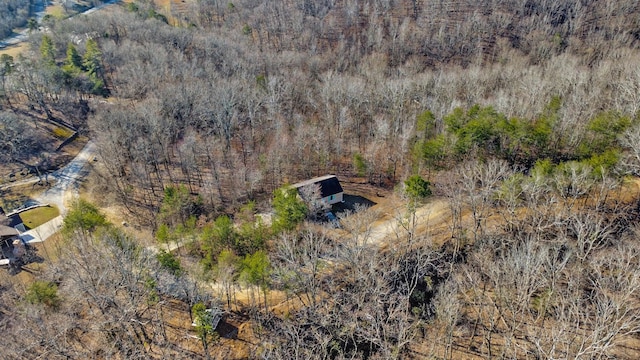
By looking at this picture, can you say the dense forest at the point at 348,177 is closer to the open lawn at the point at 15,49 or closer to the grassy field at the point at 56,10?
the open lawn at the point at 15,49

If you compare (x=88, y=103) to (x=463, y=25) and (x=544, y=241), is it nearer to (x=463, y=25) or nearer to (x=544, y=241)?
(x=544, y=241)

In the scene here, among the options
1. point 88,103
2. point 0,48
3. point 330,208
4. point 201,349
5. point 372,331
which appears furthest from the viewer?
point 0,48

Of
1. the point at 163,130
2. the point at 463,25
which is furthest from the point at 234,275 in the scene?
the point at 463,25

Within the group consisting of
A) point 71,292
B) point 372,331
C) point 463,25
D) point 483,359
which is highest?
point 463,25

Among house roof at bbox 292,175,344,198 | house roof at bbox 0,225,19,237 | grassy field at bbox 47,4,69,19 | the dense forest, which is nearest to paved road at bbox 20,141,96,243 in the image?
house roof at bbox 0,225,19,237

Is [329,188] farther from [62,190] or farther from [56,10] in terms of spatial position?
[56,10]
